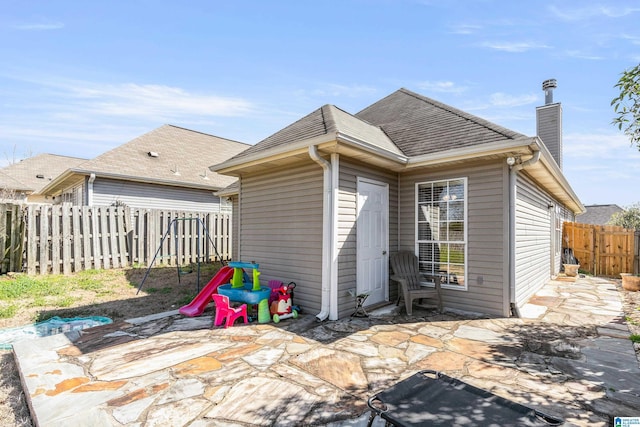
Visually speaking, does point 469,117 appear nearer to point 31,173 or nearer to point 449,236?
point 449,236

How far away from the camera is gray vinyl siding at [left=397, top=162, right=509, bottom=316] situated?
16.6ft

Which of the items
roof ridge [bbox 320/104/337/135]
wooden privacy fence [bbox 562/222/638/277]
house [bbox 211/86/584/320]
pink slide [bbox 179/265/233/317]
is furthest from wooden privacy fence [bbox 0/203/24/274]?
wooden privacy fence [bbox 562/222/638/277]

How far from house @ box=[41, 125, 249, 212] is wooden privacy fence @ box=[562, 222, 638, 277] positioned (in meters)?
14.1

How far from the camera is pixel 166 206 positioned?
40.1 feet

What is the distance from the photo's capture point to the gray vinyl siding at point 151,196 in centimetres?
1080

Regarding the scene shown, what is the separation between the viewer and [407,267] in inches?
230

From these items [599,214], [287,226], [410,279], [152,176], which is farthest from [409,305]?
[599,214]

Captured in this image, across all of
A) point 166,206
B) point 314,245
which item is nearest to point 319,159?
point 314,245

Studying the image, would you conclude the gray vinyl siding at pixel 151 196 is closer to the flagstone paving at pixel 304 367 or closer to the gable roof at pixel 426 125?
the flagstone paving at pixel 304 367

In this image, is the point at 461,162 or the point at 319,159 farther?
the point at 461,162

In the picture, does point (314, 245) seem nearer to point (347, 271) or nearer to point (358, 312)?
point (347, 271)

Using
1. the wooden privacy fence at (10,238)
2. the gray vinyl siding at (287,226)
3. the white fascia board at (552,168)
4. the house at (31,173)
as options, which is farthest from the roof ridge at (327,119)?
the house at (31,173)

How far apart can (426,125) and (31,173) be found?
907 inches

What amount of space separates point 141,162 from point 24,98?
5114mm
